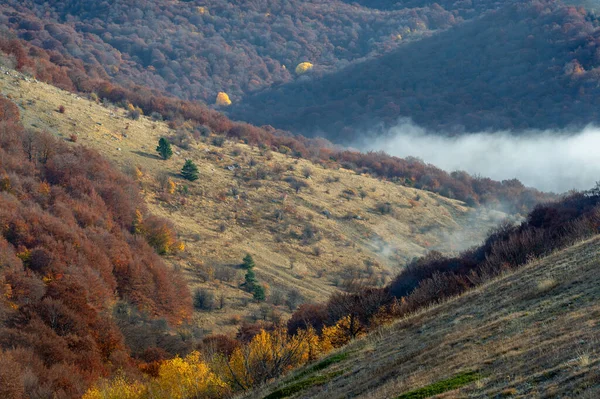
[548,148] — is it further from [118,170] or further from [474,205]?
[118,170]

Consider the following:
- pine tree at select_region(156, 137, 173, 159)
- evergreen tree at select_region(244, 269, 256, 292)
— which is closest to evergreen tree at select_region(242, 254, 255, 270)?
evergreen tree at select_region(244, 269, 256, 292)

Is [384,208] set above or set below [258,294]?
above

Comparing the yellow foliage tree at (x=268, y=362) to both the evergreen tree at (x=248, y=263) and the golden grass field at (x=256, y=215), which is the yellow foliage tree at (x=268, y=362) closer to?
the golden grass field at (x=256, y=215)

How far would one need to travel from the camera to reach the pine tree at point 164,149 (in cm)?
6956

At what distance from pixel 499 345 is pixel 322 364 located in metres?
9.16

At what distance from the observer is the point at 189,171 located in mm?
67125

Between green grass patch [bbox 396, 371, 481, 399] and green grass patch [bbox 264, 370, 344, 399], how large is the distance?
6714 millimetres

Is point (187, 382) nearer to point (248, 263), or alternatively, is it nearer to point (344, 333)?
point (344, 333)

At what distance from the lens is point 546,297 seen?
16.4 m

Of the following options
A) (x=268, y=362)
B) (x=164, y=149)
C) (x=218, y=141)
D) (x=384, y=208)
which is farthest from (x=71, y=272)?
(x=384, y=208)

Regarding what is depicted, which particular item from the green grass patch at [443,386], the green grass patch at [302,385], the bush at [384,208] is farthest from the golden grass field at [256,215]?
the green grass patch at [443,386]

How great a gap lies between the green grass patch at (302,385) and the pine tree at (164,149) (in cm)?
5358

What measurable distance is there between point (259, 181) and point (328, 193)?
9.75 metres

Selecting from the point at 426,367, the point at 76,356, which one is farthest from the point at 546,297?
the point at 76,356
